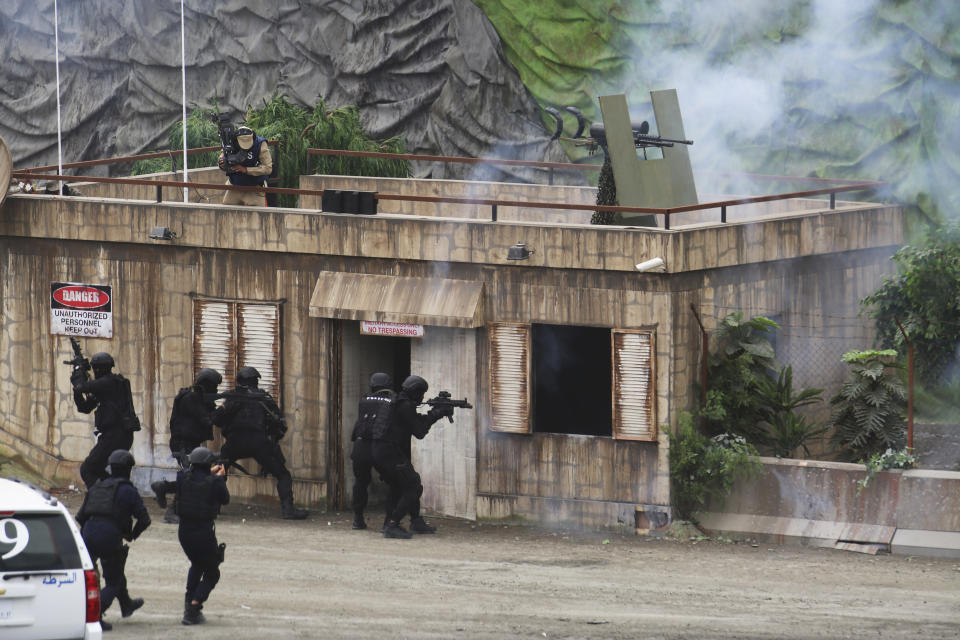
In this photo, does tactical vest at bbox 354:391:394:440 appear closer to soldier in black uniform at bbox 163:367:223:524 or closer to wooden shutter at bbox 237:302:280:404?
soldier in black uniform at bbox 163:367:223:524

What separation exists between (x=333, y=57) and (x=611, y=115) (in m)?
17.6

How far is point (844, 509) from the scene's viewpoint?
16.3 metres

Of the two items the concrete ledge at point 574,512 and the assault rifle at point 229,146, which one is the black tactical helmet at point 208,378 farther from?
the assault rifle at point 229,146

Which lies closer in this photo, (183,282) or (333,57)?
(183,282)

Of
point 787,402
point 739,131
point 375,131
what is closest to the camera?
point 787,402

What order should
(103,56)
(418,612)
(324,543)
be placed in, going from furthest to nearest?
1. (103,56)
2. (324,543)
3. (418,612)

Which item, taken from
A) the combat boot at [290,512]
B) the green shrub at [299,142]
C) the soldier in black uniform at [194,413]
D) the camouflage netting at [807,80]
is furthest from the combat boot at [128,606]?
the camouflage netting at [807,80]

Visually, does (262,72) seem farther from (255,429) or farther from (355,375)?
(255,429)

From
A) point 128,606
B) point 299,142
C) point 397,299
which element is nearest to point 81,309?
point 397,299

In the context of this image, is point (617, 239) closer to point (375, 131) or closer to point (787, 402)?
point (787, 402)

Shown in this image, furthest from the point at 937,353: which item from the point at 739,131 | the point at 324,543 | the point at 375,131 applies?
the point at 375,131

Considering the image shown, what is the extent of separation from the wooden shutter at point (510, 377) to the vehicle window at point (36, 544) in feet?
22.9

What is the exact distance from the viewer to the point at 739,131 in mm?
30828

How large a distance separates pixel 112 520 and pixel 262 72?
78.5 feet
